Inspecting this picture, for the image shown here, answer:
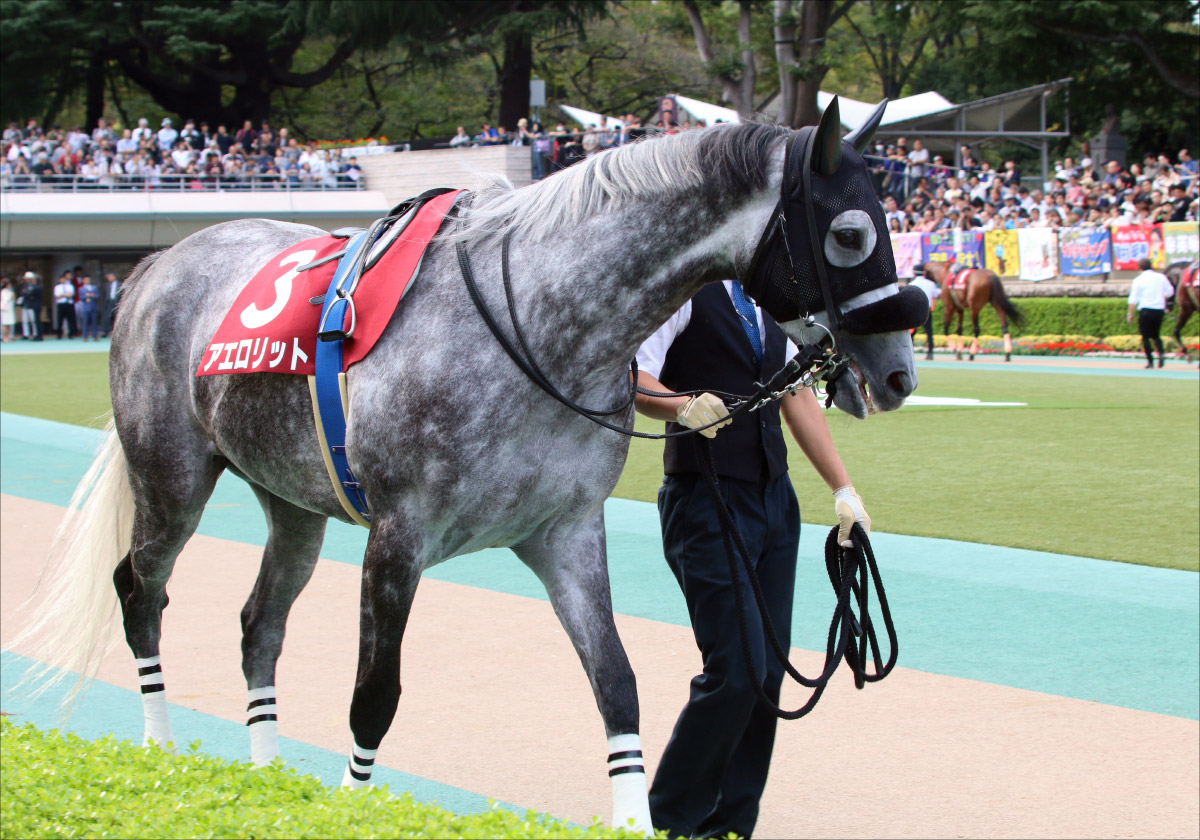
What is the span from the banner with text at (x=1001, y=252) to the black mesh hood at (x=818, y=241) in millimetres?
22430

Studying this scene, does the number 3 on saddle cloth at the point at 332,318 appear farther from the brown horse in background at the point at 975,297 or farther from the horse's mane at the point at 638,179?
the brown horse in background at the point at 975,297

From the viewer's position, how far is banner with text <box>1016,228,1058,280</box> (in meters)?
23.1

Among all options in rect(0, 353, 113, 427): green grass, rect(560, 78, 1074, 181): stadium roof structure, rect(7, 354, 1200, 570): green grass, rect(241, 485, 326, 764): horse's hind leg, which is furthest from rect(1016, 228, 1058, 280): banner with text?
rect(241, 485, 326, 764): horse's hind leg

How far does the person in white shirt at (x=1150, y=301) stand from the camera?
18.7m

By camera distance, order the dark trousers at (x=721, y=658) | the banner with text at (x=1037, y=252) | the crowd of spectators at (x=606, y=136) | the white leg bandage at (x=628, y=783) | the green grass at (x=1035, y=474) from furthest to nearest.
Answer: the crowd of spectators at (x=606, y=136), the banner with text at (x=1037, y=252), the green grass at (x=1035, y=474), the dark trousers at (x=721, y=658), the white leg bandage at (x=628, y=783)

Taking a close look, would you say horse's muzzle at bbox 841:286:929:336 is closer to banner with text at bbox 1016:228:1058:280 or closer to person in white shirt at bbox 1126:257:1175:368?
person in white shirt at bbox 1126:257:1175:368

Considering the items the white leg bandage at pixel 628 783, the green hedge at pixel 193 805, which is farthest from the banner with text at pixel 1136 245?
the green hedge at pixel 193 805

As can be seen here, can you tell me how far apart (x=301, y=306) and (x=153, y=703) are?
136cm

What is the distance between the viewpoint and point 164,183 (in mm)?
33656

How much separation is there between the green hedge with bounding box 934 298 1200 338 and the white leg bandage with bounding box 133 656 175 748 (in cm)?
2046

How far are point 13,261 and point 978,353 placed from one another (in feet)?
86.7

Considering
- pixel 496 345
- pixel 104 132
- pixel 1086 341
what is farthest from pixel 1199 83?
pixel 496 345

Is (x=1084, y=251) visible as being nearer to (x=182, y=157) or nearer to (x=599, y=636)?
(x=599, y=636)

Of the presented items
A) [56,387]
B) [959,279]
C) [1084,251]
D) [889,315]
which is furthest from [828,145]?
[1084,251]
